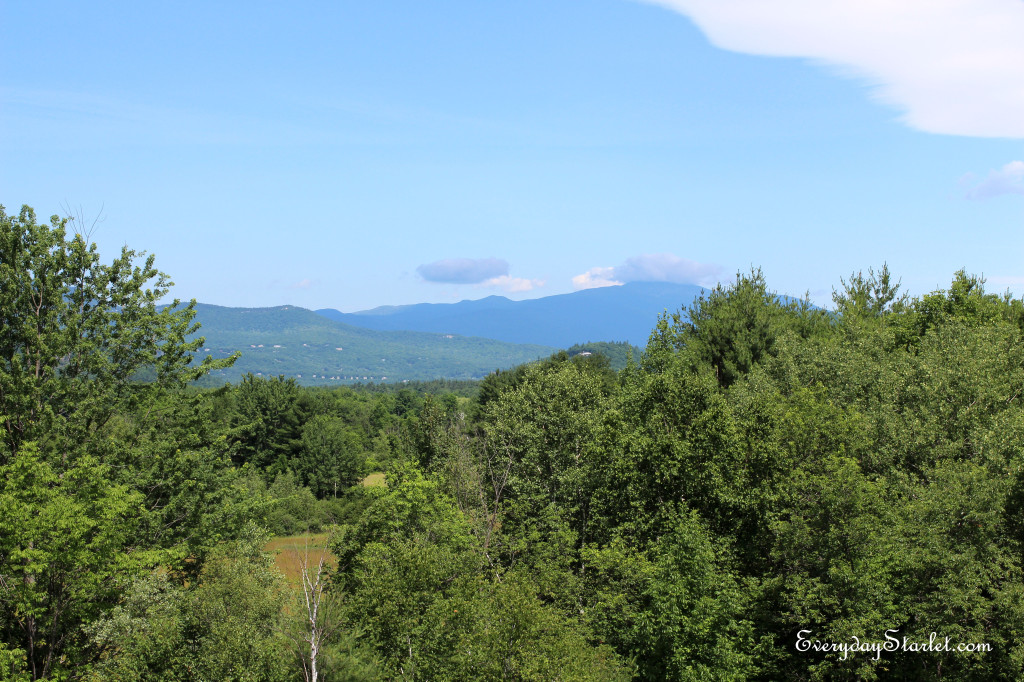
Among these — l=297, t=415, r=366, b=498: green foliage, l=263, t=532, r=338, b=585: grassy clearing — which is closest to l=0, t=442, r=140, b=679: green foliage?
l=263, t=532, r=338, b=585: grassy clearing

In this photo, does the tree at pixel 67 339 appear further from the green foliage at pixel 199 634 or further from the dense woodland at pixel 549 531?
the green foliage at pixel 199 634

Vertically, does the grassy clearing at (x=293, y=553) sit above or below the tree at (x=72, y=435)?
below

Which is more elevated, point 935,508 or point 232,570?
point 935,508

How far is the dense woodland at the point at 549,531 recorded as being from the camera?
20.3m

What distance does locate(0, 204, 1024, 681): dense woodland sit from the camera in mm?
20297

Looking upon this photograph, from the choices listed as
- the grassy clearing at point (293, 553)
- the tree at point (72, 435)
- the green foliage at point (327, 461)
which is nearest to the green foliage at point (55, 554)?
the tree at point (72, 435)

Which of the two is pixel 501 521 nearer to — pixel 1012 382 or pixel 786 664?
pixel 786 664

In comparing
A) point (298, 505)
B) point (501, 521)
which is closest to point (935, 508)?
point (501, 521)

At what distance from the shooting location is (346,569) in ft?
106

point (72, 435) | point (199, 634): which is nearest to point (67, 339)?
point (72, 435)

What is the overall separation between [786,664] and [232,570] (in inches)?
763

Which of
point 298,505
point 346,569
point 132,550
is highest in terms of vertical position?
point 132,550

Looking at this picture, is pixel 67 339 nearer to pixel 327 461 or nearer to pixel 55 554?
pixel 55 554

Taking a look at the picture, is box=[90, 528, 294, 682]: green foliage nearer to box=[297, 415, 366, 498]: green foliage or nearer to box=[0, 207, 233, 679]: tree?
box=[0, 207, 233, 679]: tree
